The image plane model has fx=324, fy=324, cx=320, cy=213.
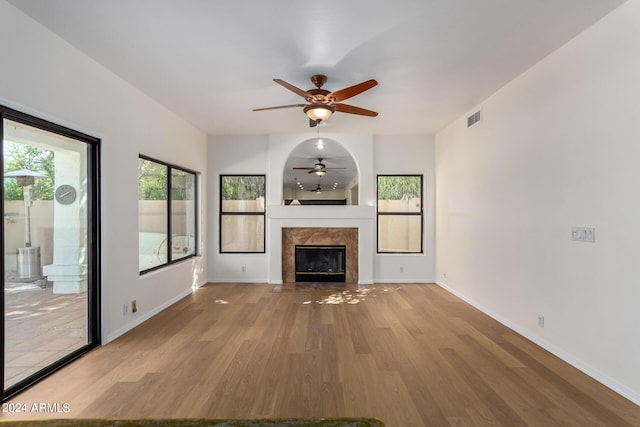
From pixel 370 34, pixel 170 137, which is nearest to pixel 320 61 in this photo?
pixel 370 34

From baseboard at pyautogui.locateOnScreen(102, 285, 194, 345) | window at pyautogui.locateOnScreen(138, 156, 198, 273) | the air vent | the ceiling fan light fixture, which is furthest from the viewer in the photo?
the air vent

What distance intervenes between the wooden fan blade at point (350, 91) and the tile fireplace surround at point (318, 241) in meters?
3.16

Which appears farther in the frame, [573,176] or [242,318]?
[242,318]

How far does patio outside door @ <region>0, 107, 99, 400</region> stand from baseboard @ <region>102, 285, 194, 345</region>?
170 millimetres

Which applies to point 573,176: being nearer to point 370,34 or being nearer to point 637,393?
point 637,393

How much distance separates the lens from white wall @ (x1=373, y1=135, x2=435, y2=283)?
20.2 feet

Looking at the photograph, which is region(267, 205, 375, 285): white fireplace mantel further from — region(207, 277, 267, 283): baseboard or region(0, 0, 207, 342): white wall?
region(0, 0, 207, 342): white wall

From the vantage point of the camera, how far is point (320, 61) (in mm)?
3182

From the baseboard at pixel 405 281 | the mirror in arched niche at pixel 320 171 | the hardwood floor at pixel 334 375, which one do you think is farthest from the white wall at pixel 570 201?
the mirror in arched niche at pixel 320 171

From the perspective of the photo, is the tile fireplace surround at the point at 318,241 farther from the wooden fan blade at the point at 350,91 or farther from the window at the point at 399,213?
the wooden fan blade at the point at 350,91

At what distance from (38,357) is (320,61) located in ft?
11.8

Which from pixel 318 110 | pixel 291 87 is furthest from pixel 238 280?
pixel 291 87

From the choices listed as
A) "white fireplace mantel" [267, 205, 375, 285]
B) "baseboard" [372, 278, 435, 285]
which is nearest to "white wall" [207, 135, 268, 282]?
"white fireplace mantel" [267, 205, 375, 285]

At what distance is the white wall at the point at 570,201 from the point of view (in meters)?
2.37
